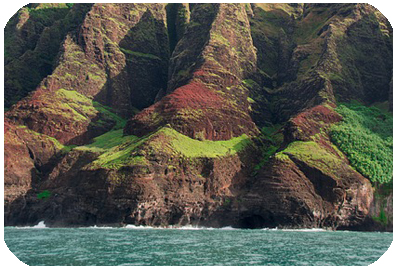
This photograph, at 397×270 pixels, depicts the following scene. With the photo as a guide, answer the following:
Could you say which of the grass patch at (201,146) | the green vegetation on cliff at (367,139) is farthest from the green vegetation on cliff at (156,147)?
the green vegetation on cliff at (367,139)

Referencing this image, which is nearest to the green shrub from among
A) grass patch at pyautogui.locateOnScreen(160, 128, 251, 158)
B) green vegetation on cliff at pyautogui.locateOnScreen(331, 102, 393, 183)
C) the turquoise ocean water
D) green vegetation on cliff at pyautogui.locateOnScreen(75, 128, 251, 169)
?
green vegetation on cliff at pyautogui.locateOnScreen(75, 128, 251, 169)

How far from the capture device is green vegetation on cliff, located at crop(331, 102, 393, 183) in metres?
155

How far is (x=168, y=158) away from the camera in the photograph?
14850 centimetres

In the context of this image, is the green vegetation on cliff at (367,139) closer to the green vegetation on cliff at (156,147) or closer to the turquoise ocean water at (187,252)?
the green vegetation on cliff at (156,147)

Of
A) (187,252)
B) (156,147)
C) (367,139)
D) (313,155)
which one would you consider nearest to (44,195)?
(156,147)

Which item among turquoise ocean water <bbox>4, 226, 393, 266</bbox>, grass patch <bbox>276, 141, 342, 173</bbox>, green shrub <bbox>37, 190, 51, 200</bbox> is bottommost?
turquoise ocean water <bbox>4, 226, 393, 266</bbox>

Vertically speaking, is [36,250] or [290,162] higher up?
[290,162]

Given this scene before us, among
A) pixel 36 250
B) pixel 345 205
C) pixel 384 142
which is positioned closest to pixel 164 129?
pixel 345 205

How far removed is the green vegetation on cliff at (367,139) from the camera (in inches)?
6102

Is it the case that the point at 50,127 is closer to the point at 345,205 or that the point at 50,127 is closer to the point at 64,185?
the point at 64,185

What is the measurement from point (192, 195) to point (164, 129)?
82.0 ft

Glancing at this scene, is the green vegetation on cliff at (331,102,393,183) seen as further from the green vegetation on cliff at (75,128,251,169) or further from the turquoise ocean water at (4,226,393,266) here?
the turquoise ocean water at (4,226,393,266)

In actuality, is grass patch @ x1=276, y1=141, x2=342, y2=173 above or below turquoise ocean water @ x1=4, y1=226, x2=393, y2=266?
above

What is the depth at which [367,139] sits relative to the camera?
17000 centimetres
